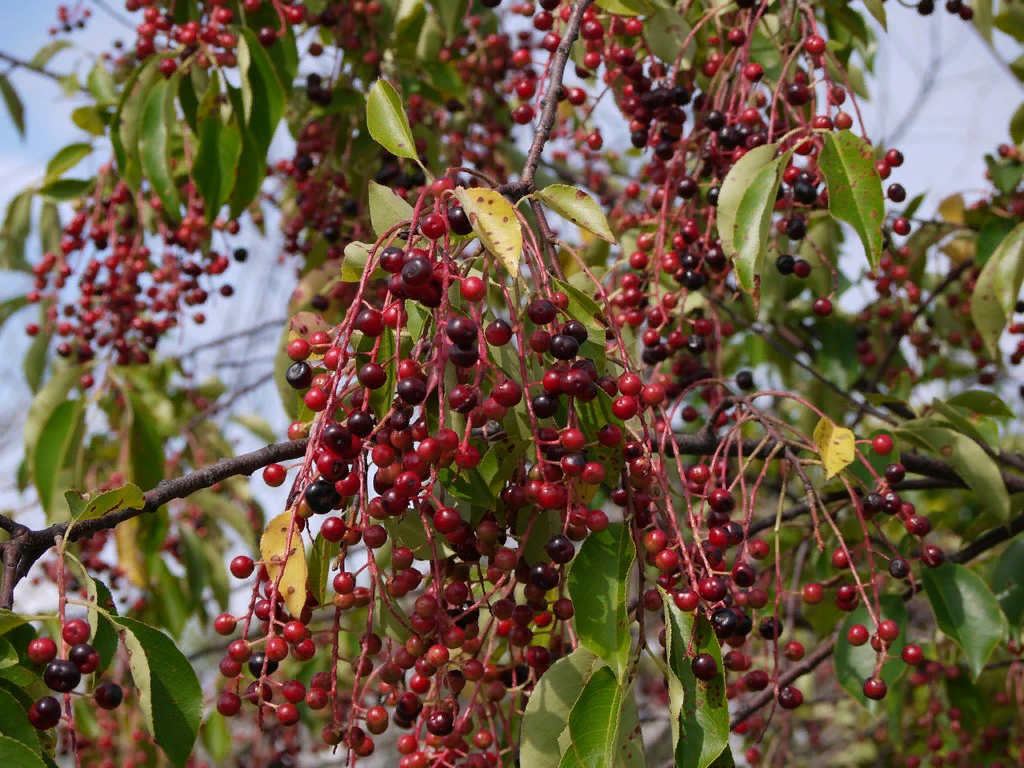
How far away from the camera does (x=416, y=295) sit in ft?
2.82

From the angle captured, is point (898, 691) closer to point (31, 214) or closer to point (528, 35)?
point (528, 35)

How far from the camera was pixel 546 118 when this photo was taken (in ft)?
3.83

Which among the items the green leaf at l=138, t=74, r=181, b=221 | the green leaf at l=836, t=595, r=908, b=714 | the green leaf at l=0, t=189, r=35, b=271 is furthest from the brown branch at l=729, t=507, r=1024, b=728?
the green leaf at l=0, t=189, r=35, b=271

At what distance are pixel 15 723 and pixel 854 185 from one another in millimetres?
1052

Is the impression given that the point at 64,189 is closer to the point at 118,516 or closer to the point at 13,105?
the point at 13,105

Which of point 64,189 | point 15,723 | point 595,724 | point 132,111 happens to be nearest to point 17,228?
point 64,189

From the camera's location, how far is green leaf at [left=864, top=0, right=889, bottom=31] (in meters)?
1.47

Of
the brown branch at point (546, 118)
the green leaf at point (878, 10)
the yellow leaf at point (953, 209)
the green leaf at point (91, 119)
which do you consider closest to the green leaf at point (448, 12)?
the brown branch at point (546, 118)

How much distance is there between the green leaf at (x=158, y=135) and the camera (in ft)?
5.83

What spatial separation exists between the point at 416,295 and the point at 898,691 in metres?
1.76

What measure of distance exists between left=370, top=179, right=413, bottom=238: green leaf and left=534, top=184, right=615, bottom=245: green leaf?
5.8 inches

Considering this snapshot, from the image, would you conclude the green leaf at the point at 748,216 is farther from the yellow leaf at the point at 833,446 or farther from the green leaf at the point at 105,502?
the green leaf at the point at 105,502

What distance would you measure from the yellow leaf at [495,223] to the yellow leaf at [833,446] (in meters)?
0.46

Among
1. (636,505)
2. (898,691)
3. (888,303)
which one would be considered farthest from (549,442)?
(888,303)
